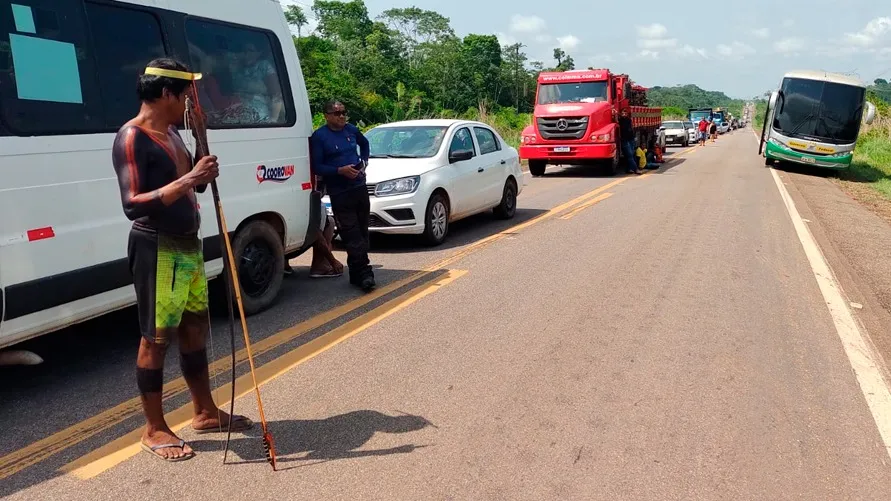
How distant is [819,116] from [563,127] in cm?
759

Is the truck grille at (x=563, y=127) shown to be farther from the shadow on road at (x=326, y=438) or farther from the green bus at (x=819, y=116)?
the shadow on road at (x=326, y=438)

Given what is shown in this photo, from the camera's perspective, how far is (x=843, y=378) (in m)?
4.57

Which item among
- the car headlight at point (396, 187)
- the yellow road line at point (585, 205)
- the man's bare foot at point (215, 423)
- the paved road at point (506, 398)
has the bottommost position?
the yellow road line at point (585, 205)

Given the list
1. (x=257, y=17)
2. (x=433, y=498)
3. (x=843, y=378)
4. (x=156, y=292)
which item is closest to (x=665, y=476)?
(x=433, y=498)

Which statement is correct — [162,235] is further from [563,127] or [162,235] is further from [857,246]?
[563,127]

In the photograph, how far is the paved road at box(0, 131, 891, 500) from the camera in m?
3.23

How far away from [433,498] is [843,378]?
308 cm

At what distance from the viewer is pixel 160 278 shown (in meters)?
3.26

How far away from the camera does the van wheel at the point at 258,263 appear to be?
5.47m

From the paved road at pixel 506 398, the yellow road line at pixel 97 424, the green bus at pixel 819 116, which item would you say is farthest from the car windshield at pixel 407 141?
the green bus at pixel 819 116

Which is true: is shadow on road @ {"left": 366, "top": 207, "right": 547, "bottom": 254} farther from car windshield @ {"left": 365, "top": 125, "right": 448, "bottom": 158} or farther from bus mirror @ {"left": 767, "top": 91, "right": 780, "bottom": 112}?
bus mirror @ {"left": 767, "top": 91, "right": 780, "bottom": 112}

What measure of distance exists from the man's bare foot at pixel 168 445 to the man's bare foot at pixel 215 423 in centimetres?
22

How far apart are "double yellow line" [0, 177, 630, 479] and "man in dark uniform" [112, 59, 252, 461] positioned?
0.23 m

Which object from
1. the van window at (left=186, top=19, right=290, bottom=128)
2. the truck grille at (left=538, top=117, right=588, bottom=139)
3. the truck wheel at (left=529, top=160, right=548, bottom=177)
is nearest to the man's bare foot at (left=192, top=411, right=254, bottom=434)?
the van window at (left=186, top=19, right=290, bottom=128)
